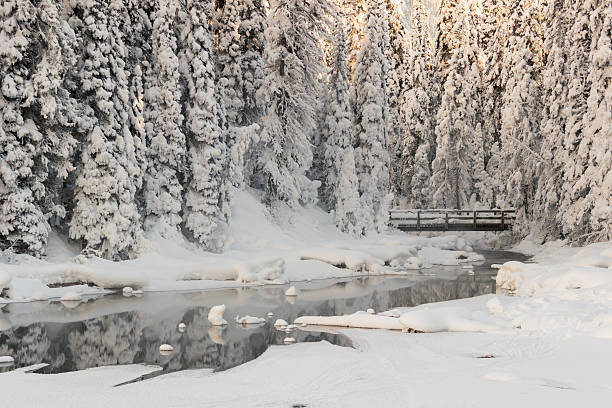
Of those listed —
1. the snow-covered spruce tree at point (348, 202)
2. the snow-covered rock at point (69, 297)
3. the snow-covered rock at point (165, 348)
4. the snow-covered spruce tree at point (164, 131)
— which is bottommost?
the snow-covered rock at point (165, 348)

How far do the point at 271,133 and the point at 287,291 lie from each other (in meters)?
12.7

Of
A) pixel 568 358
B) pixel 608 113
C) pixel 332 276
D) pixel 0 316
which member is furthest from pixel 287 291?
pixel 608 113

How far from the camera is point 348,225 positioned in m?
36.0

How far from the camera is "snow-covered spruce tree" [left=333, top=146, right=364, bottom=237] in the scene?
35.8 metres

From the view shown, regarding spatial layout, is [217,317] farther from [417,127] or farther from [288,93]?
[417,127]

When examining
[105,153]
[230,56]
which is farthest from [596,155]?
[105,153]

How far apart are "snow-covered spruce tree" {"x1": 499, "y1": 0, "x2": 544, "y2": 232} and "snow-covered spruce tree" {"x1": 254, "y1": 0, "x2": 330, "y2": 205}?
12.3m

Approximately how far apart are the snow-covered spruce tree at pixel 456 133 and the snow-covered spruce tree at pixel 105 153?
2830cm

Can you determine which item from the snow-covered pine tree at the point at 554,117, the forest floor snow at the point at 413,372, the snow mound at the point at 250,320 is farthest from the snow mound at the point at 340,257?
the forest floor snow at the point at 413,372

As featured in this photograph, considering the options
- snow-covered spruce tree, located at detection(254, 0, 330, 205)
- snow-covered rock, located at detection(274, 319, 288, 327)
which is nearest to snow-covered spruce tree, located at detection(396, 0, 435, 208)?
snow-covered spruce tree, located at detection(254, 0, 330, 205)

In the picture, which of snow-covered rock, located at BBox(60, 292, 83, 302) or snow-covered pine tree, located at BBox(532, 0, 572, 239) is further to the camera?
snow-covered pine tree, located at BBox(532, 0, 572, 239)

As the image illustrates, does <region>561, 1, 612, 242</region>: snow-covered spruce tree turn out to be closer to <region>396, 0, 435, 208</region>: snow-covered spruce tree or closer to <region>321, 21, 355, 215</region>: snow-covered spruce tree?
<region>321, 21, 355, 215</region>: snow-covered spruce tree

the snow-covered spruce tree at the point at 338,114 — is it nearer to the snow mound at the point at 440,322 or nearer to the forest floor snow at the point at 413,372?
the snow mound at the point at 440,322

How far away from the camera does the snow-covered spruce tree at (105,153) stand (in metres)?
22.5
